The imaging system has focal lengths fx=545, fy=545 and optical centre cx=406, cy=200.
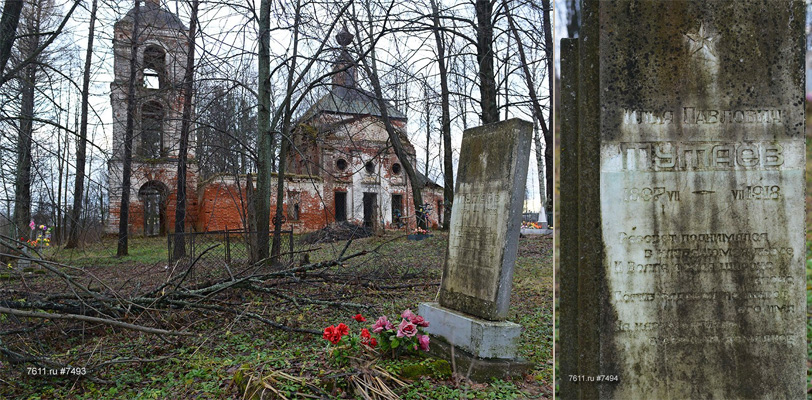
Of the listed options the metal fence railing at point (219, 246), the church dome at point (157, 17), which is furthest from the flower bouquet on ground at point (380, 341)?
the metal fence railing at point (219, 246)

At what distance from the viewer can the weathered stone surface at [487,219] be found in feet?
15.0

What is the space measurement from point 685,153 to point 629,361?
3.54 feet

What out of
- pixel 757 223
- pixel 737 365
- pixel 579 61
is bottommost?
pixel 737 365

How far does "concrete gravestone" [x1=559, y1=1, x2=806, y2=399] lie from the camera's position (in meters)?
2.69

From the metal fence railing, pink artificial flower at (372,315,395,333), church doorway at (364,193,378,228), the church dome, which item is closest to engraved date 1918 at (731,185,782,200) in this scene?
pink artificial flower at (372,315,395,333)

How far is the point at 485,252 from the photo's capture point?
15.6ft

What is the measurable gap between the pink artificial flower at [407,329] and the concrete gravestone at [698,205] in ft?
6.24

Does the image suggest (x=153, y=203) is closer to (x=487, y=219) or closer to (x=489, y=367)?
(x=487, y=219)

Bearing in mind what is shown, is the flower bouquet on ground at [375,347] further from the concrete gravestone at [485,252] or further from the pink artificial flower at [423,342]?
the concrete gravestone at [485,252]

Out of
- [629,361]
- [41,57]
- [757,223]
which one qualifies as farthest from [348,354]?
[41,57]

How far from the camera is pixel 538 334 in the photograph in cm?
584

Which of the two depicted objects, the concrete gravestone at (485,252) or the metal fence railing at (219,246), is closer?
the concrete gravestone at (485,252)

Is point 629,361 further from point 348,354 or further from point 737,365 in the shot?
point 348,354

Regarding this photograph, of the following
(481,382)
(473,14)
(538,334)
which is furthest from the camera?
(473,14)
